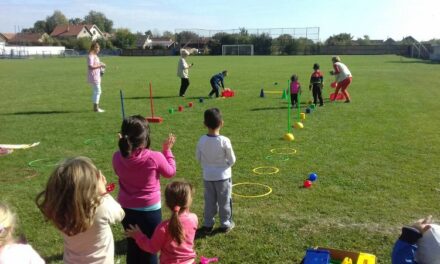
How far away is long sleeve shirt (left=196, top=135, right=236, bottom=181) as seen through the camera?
4.92 metres

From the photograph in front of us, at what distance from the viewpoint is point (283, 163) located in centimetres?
794

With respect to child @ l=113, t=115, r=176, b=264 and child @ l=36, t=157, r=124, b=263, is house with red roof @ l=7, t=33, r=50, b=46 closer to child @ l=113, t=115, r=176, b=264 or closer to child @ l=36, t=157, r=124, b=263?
child @ l=113, t=115, r=176, b=264

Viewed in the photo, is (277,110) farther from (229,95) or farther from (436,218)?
(436,218)

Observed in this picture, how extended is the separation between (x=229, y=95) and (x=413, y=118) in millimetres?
7468

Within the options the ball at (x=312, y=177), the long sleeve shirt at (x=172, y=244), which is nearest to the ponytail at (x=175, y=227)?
the long sleeve shirt at (x=172, y=244)

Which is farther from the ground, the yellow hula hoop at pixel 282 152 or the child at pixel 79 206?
the child at pixel 79 206

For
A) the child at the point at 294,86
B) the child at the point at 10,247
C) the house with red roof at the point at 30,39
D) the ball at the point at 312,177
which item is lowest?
the ball at the point at 312,177

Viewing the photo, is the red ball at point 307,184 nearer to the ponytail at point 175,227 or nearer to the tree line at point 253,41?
the ponytail at point 175,227

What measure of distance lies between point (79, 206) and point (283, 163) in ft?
18.2

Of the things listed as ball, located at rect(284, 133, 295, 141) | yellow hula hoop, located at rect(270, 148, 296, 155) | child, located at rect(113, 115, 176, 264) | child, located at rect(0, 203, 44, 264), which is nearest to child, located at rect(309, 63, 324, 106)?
ball, located at rect(284, 133, 295, 141)

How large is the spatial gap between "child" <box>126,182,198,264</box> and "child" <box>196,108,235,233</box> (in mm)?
1625

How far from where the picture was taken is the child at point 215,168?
4910 mm

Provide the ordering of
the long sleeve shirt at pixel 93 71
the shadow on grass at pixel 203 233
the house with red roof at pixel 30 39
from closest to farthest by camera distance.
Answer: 1. the shadow on grass at pixel 203 233
2. the long sleeve shirt at pixel 93 71
3. the house with red roof at pixel 30 39

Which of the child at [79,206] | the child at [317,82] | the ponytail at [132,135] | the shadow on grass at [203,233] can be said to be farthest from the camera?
the child at [317,82]
